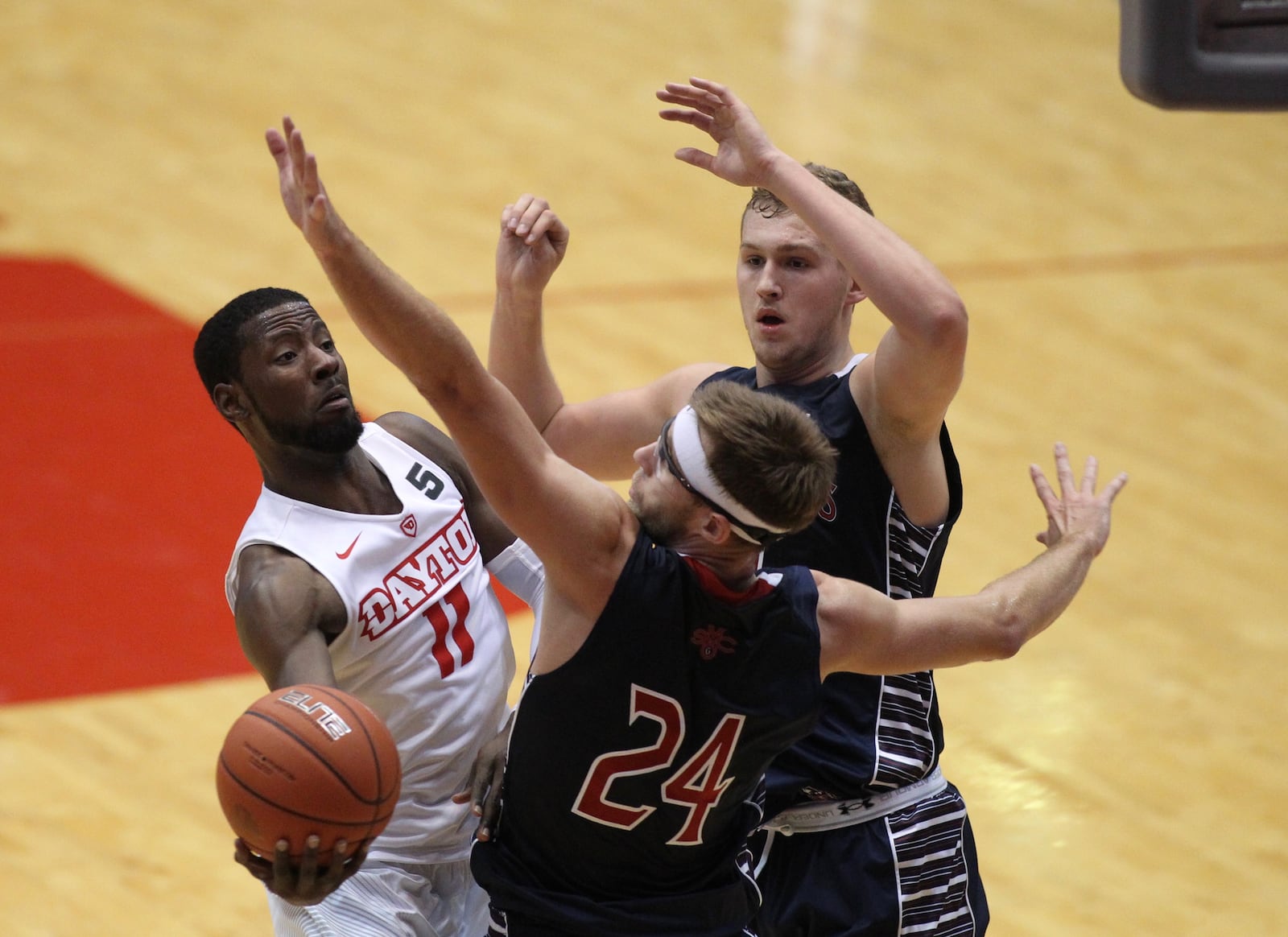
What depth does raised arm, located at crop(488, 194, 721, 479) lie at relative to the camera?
424cm

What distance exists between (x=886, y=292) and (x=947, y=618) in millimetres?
700

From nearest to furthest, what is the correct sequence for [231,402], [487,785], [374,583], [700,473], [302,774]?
[700,473]
[302,774]
[487,785]
[374,583]
[231,402]

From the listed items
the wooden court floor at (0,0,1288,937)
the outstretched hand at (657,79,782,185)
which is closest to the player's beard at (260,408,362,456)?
the outstretched hand at (657,79,782,185)

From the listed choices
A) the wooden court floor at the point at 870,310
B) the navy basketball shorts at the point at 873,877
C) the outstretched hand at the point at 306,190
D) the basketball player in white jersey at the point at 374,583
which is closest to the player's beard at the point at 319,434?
the basketball player in white jersey at the point at 374,583

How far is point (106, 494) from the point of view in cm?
781

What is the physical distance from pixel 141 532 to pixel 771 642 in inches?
189

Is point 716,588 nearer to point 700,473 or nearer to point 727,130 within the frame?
point 700,473

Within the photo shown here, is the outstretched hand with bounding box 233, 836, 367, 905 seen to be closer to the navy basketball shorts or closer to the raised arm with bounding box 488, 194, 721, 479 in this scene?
the navy basketball shorts

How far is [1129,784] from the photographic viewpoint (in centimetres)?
661

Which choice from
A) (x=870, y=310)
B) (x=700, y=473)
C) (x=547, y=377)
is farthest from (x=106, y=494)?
(x=700, y=473)

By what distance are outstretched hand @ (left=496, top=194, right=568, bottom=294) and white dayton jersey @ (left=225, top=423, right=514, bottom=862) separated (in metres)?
0.50

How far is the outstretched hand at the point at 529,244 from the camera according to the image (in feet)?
13.7

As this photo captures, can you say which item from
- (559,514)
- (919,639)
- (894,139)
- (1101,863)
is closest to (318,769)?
(559,514)

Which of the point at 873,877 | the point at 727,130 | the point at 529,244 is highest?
the point at 727,130
